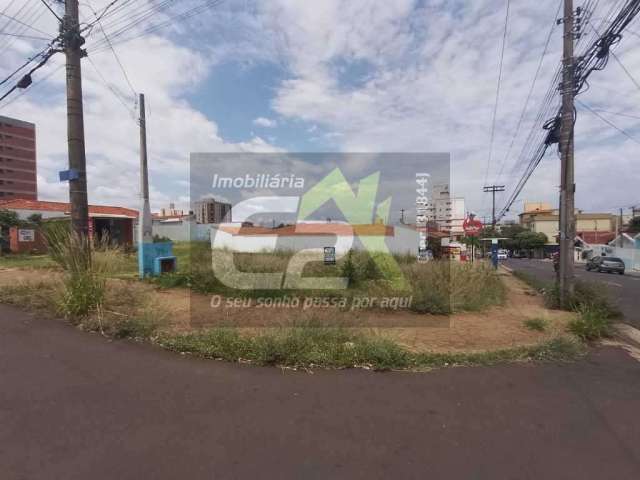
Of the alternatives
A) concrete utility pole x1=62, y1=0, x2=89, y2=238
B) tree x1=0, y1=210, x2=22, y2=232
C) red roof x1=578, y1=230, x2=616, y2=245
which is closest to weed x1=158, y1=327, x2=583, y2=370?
concrete utility pole x1=62, y1=0, x2=89, y2=238

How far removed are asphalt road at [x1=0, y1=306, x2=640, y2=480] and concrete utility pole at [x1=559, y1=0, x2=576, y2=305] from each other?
440 centimetres

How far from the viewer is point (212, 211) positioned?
19.1 metres

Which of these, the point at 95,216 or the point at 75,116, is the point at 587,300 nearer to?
the point at 75,116

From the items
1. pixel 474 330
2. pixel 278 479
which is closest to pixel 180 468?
pixel 278 479

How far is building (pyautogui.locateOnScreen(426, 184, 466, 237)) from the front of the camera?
66.8 ft

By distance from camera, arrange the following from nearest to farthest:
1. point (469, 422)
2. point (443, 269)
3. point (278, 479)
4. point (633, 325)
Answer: point (278, 479)
point (469, 422)
point (633, 325)
point (443, 269)

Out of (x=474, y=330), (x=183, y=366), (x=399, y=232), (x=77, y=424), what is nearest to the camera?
(x=77, y=424)

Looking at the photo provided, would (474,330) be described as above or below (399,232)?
below

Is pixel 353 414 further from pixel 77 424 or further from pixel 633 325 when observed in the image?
pixel 633 325

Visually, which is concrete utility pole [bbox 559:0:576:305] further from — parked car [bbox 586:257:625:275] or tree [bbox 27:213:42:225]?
tree [bbox 27:213:42:225]

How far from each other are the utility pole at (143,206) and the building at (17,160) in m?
76.0

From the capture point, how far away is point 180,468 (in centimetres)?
212

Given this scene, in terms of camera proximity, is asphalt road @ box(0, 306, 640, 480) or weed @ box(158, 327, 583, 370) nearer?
asphalt road @ box(0, 306, 640, 480)

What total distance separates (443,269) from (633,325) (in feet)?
12.8
